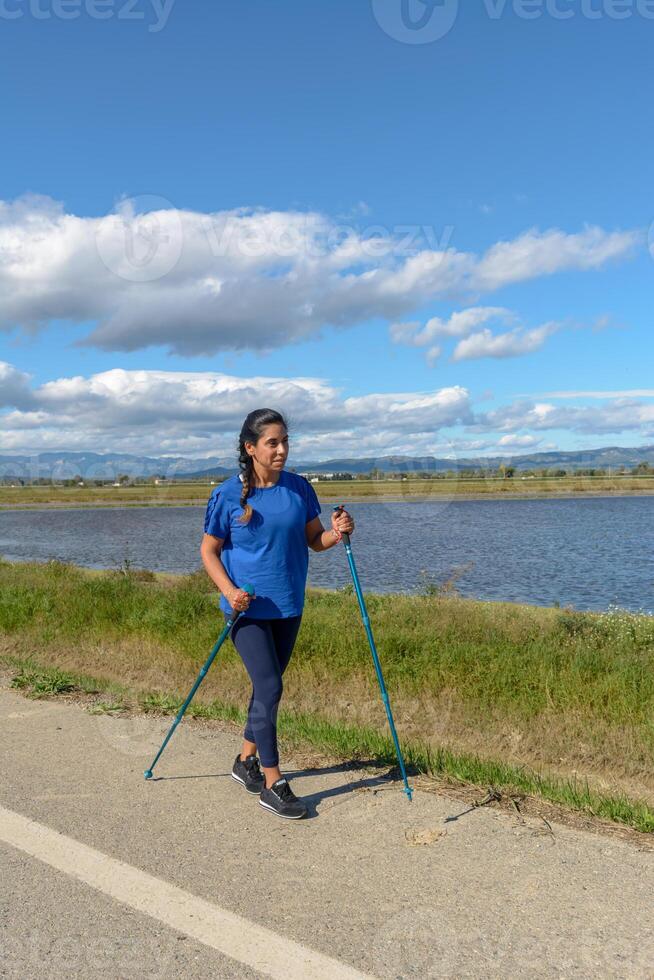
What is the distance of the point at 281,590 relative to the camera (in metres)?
5.00

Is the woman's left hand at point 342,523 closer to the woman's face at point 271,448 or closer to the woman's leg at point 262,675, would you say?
the woman's face at point 271,448

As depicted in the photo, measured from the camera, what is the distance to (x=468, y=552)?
34.2m

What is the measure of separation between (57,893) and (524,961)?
81.2 inches

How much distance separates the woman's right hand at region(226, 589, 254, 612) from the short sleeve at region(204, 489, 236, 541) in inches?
16.8

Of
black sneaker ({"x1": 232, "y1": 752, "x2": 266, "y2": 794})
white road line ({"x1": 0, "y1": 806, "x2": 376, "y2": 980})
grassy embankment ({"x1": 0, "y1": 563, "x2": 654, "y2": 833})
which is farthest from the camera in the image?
grassy embankment ({"x1": 0, "y1": 563, "x2": 654, "y2": 833})

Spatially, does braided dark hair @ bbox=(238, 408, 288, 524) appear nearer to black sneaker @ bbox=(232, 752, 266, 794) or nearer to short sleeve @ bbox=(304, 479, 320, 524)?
short sleeve @ bbox=(304, 479, 320, 524)

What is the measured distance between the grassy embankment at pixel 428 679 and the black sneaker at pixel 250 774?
708 millimetres

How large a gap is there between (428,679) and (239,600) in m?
4.86

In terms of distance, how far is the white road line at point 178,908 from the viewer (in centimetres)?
322

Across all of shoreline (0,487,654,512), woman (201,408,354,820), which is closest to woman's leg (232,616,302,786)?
A: woman (201,408,354,820)

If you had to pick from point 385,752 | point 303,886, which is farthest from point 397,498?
point 303,886

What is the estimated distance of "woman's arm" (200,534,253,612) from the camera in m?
4.80

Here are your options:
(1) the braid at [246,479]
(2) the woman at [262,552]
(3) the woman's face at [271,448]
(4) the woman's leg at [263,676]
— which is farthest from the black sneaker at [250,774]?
(3) the woman's face at [271,448]

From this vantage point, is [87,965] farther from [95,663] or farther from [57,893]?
[95,663]
